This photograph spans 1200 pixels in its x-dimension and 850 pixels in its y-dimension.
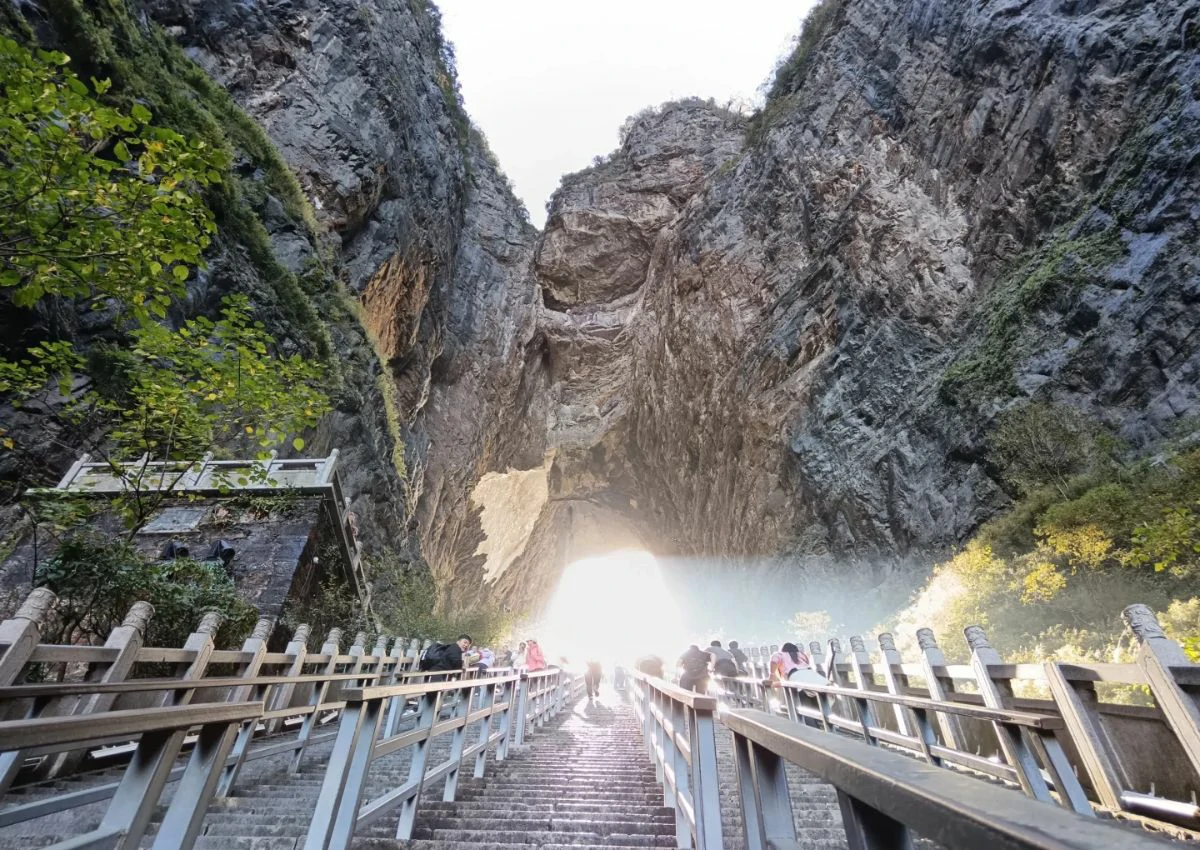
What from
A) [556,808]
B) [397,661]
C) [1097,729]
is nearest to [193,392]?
[397,661]

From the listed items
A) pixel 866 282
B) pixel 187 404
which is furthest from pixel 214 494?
pixel 866 282

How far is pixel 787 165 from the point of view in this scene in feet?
76.1

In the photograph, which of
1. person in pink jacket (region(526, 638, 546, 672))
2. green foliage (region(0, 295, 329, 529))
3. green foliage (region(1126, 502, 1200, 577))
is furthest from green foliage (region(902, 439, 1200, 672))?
green foliage (region(0, 295, 329, 529))

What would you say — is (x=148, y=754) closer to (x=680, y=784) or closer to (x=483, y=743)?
(x=680, y=784)

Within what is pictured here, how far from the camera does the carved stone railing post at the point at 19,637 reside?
281 centimetres

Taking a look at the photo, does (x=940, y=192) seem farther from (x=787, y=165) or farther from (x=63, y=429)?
(x=63, y=429)

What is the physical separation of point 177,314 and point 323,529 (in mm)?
4828

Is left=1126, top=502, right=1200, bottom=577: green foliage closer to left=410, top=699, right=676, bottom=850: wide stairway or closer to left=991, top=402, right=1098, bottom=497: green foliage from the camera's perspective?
left=991, top=402, right=1098, bottom=497: green foliage

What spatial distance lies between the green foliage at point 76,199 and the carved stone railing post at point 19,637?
6.00 feet

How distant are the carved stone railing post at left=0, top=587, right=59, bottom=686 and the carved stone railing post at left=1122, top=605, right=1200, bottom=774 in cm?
542

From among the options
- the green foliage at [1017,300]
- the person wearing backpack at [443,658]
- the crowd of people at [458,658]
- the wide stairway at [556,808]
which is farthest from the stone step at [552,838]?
the green foliage at [1017,300]

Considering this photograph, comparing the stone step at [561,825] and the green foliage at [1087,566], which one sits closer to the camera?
the stone step at [561,825]

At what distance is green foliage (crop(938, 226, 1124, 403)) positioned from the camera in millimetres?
12629

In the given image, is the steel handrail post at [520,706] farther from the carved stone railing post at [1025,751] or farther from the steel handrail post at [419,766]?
the carved stone railing post at [1025,751]
